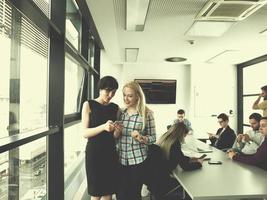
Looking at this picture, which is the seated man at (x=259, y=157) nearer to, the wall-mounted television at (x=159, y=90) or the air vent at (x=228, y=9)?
the air vent at (x=228, y=9)

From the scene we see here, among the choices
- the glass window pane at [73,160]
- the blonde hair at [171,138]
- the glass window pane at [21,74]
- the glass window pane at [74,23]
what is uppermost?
the glass window pane at [74,23]

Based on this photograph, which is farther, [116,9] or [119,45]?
[119,45]

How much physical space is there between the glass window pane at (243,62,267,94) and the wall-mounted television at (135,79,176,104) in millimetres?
1838

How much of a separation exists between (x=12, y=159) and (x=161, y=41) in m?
3.29

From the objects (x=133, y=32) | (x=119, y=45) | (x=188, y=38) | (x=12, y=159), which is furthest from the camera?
Result: (x=119, y=45)

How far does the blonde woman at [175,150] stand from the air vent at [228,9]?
4.15 ft

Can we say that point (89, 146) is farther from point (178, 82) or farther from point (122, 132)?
point (178, 82)

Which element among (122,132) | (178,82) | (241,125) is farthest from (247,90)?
(122,132)

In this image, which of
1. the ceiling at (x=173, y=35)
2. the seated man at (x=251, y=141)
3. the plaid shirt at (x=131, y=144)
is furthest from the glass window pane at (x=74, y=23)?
the seated man at (x=251, y=141)

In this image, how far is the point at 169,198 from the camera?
2.81 meters

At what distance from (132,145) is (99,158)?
29 centimetres

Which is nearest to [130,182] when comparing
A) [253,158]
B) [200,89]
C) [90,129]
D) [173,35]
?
[90,129]

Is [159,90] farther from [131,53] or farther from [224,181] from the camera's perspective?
[224,181]

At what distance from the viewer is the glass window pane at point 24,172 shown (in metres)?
1.49
